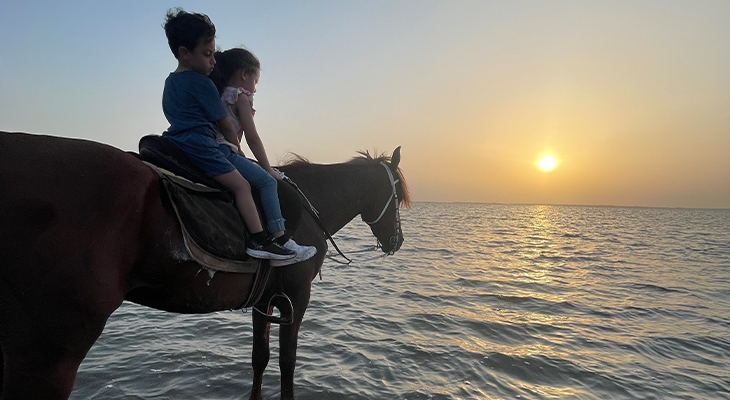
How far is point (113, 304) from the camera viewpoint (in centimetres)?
225

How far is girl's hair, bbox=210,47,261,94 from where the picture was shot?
11.3 feet

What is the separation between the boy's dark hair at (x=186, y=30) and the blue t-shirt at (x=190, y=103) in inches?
8.4

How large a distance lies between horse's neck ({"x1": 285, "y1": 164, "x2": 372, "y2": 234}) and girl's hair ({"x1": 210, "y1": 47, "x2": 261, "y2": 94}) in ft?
3.61

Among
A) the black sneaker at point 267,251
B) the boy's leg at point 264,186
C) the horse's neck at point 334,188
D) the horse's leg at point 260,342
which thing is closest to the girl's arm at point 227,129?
the boy's leg at point 264,186

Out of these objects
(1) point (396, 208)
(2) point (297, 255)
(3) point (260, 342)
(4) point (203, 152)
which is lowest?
(3) point (260, 342)

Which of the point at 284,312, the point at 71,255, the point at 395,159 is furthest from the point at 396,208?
the point at 71,255

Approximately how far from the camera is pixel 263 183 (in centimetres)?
317

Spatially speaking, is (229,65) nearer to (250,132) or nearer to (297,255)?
(250,132)

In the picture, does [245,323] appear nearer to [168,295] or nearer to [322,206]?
[322,206]

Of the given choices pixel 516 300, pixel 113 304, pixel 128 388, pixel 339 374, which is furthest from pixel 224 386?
pixel 516 300

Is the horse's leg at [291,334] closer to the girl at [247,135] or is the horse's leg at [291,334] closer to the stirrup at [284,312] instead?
the stirrup at [284,312]

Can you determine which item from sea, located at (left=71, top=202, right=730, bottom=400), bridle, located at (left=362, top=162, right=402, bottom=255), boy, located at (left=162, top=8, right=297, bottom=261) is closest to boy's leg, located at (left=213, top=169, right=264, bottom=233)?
boy, located at (left=162, top=8, right=297, bottom=261)

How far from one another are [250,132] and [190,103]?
59 centimetres

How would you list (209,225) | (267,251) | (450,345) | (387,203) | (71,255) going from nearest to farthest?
(71,255) < (209,225) < (267,251) < (387,203) < (450,345)
